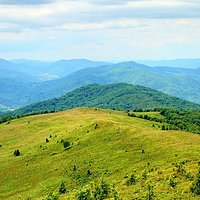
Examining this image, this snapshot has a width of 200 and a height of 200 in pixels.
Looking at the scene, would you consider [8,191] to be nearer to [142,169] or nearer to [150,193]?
[142,169]

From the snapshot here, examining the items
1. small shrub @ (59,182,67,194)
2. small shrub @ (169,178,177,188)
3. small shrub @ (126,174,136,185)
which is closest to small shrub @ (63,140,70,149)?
small shrub @ (59,182,67,194)

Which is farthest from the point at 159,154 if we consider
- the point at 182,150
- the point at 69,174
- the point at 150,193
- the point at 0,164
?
the point at 0,164

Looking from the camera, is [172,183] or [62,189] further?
[62,189]

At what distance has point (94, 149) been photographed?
96.7 m

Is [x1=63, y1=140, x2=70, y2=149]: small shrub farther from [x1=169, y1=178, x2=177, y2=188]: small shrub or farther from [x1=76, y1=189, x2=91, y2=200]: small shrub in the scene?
[x1=169, y1=178, x2=177, y2=188]: small shrub

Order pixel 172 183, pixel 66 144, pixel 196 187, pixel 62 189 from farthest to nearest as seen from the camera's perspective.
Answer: pixel 66 144 → pixel 62 189 → pixel 172 183 → pixel 196 187

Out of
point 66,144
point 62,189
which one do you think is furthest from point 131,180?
point 66,144

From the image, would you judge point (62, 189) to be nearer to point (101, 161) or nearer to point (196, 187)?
point (101, 161)

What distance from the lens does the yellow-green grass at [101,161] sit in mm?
60125

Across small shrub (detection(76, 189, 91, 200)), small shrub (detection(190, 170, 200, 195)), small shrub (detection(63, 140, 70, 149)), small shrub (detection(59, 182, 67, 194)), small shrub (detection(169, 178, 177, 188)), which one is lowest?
small shrub (detection(63, 140, 70, 149))

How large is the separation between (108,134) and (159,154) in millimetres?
28666

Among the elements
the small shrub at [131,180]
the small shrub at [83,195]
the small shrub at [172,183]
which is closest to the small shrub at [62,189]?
the small shrub at [83,195]

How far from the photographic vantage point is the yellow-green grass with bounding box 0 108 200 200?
60.1 metres

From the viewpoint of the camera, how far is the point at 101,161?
86.3m
